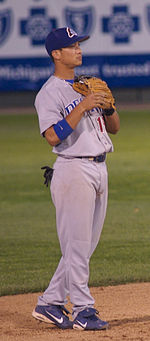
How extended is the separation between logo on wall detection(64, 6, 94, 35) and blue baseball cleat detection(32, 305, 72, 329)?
18.6 meters

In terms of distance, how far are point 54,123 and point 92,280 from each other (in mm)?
2356

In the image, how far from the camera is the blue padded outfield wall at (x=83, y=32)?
23.2m

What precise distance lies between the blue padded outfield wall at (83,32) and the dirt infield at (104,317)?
17.2 meters

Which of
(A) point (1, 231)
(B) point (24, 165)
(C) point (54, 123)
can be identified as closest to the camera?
(C) point (54, 123)

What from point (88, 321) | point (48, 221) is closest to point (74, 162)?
point (88, 321)

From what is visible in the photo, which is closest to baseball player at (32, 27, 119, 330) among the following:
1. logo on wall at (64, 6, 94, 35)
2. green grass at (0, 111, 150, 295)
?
green grass at (0, 111, 150, 295)

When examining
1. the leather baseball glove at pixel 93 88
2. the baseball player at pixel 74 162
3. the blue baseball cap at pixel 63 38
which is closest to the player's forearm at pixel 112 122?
the baseball player at pixel 74 162

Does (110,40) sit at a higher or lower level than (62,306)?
lower

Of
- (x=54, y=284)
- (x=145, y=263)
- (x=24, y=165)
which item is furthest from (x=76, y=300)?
(x=24, y=165)

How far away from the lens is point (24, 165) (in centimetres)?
1401

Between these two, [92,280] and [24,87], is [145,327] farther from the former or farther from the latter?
[24,87]

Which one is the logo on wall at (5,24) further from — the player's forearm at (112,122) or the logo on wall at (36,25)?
the player's forearm at (112,122)

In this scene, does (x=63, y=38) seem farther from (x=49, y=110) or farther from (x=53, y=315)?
(x=53, y=315)

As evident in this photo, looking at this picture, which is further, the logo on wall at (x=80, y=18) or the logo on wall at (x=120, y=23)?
the logo on wall at (x=120, y=23)
